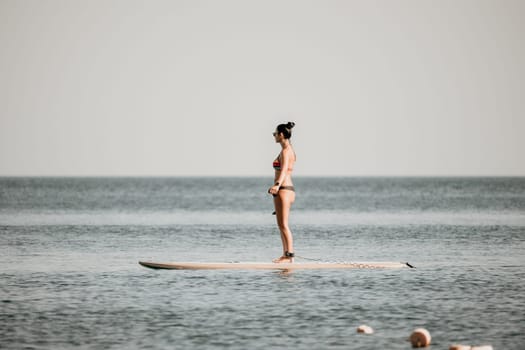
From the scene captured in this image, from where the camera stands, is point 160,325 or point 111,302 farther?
point 111,302

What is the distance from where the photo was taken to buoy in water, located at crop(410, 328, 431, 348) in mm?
14172

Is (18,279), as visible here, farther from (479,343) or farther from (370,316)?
(479,343)

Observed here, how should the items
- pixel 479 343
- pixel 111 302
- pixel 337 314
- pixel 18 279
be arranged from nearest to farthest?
1. pixel 479 343
2. pixel 337 314
3. pixel 111 302
4. pixel 18 279

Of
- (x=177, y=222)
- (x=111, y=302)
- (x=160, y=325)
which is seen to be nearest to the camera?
(x=160, y=325)

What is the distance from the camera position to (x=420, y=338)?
1420cm

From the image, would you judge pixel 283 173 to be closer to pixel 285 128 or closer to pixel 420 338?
pixel 285 128

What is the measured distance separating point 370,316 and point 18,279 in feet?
28.8

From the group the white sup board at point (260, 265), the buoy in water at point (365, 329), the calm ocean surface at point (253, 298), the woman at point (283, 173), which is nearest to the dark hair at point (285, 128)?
the woman at point (283, 173)

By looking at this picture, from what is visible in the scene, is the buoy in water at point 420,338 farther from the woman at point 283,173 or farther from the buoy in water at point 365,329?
the woman at point 283,173

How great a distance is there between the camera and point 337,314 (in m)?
17.1

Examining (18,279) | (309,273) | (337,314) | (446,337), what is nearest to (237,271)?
(309,273)

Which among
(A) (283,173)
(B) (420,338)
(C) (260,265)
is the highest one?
(A) (283,173)

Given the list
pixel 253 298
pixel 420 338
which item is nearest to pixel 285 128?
pixel 253 298

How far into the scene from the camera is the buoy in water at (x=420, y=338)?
14.2m
